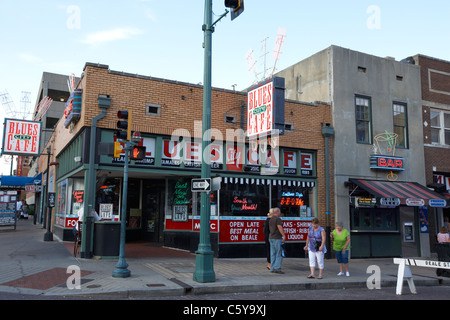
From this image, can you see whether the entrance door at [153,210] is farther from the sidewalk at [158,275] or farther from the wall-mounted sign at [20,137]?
the wall-mounted sign at [20,137]

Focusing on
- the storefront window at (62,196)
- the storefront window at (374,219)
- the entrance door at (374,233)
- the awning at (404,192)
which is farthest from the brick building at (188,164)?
the awning at (404,192)

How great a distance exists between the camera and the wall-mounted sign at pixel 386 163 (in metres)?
16.9

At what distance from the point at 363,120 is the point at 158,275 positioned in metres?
11.6

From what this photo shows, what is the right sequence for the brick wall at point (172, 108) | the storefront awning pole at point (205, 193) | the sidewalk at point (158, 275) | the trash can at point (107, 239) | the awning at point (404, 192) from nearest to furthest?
Answer: 1. the sidewalk at point (158, 275)
2. the storefront awning pole at point (205, 193)
3. the trash can at point (107, 239)
4. the brick wall at point (172, 108)
5. the awning at point (404, 192)

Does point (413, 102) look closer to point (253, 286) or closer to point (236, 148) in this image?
point (236, 148)

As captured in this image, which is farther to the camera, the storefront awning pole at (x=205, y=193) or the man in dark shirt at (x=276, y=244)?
the man in dark shirt at (x=276, y=244)

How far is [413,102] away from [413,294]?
11.6 m

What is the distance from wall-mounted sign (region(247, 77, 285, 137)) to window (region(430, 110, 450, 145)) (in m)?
9.76

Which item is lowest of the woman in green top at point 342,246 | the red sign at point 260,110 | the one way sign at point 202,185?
the woman in green top at point 342,246

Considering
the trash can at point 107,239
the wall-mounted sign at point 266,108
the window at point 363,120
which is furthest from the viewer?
the window at point 363,120

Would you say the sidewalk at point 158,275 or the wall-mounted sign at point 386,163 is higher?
the wall-mounted sign at point 386,163

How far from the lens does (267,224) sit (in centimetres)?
1230

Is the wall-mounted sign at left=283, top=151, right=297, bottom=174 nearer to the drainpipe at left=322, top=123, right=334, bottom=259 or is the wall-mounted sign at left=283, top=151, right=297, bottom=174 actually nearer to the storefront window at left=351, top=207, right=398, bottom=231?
the drainpipe at left=322, top=123, right=334, bottom=259

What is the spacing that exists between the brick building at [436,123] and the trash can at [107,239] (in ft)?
46.7
